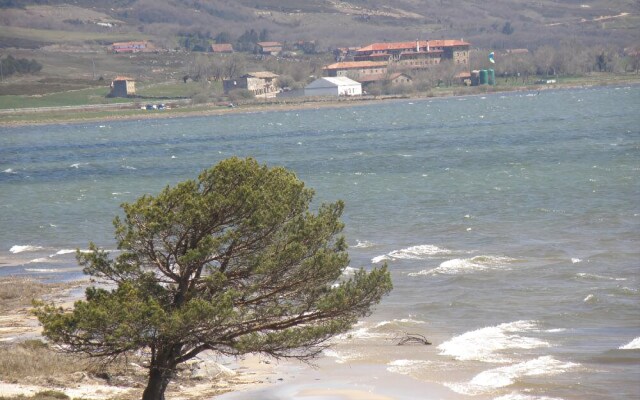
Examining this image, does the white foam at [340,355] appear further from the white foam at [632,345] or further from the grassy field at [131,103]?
the grassy field at [131,103]

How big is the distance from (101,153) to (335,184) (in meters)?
43.3

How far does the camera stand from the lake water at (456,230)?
71.4ft

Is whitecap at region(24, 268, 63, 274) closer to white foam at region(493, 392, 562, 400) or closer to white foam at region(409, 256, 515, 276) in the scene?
white foam at region(409, 256, 515, 276)

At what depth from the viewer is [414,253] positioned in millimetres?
34969

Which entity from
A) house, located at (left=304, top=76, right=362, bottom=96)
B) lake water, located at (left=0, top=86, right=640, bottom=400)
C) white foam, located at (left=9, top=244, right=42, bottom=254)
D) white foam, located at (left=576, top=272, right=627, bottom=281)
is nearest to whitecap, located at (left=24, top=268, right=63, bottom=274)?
lake water, located at (left=0, top=86, right=640, bottom=400)

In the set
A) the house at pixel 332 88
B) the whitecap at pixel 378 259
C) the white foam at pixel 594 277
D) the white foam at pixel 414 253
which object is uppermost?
the white foam at pixel 594 277

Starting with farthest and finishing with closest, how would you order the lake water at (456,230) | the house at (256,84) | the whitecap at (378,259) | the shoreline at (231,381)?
the house at (256,84) → the whitecap at (378,259) → the lake water at (456,230) → the shoreline at (231,381)

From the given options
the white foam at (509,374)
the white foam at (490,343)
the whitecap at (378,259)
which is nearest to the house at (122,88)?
the whitecap at (378,259)

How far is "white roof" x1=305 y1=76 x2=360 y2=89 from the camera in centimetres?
18812

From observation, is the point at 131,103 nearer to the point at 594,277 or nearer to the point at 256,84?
the point at 256,84

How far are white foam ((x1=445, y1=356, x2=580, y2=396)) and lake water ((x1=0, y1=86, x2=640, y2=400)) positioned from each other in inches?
1.5

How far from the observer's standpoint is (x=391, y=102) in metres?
184

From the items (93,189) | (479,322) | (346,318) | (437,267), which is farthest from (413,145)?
(346,318)

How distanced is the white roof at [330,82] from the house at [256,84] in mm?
7631
